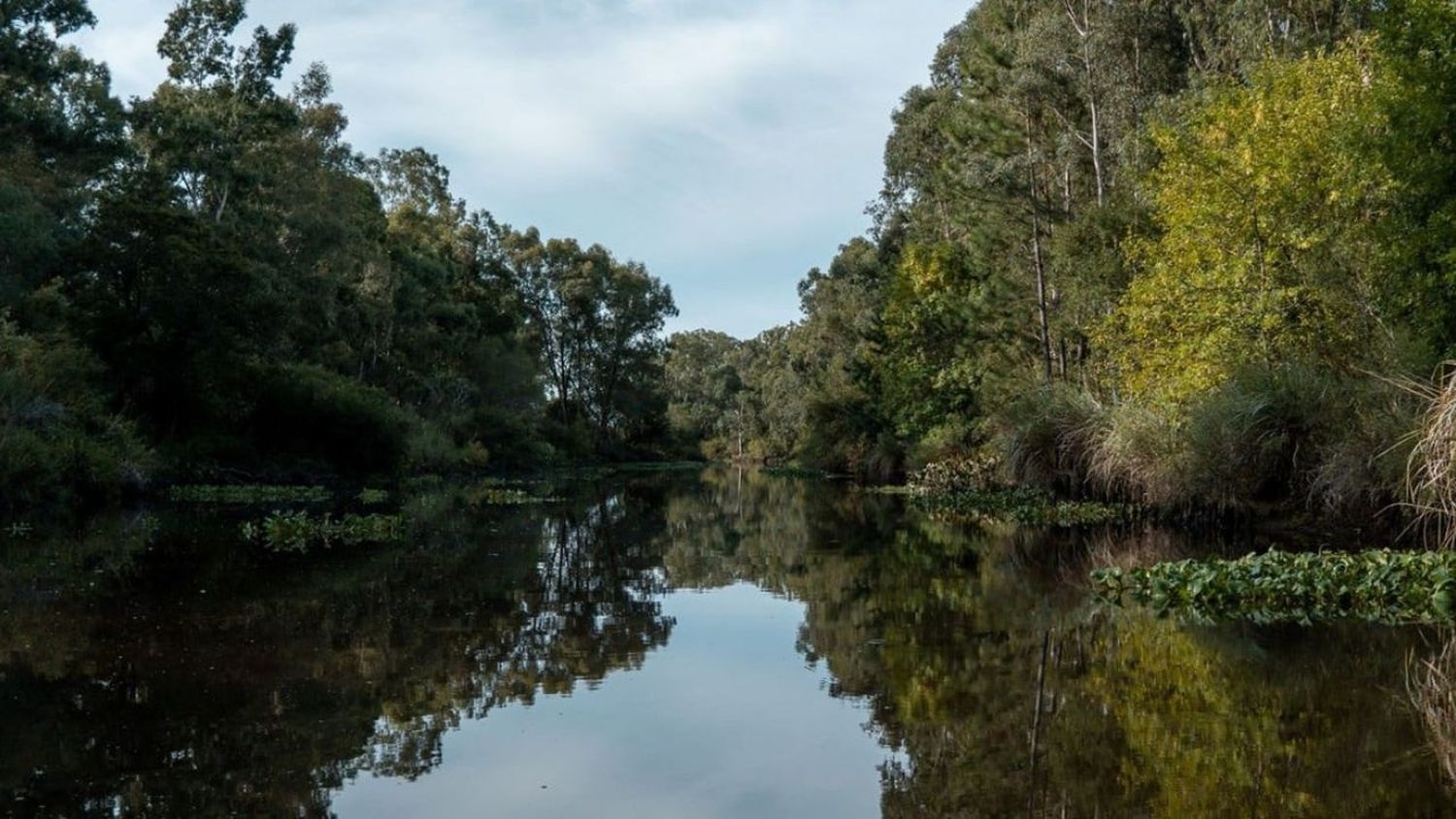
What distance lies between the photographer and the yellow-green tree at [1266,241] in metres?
18.7

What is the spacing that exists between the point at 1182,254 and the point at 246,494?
2279 centimetres

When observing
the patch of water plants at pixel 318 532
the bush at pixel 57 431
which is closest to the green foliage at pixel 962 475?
the patch of water plants at pixel 318 532

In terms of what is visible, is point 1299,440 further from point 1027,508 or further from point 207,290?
point 207,290

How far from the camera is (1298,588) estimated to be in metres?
10.7

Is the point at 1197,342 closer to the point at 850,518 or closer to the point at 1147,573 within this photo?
the point at 850,518

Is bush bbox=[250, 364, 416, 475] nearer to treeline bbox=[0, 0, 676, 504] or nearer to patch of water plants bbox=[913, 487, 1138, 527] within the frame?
treeline bbox=[0, 0, 676, 504]

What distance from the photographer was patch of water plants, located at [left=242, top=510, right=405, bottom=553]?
690 inches

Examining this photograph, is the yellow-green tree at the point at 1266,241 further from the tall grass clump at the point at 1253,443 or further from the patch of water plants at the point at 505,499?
the patch of water plants at the point at 505,499

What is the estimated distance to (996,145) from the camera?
33875 mm

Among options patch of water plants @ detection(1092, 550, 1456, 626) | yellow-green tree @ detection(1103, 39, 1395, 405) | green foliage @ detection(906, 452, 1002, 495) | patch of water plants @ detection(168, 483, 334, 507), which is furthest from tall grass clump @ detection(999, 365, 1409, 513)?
patch of water plants @ detection(168, 483, 334, 507)

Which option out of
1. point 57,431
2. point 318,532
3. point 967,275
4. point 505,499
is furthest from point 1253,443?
point 967,275

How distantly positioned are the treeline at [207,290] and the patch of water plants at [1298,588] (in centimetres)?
2118

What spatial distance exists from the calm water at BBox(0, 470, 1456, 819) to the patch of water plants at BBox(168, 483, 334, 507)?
591 inches

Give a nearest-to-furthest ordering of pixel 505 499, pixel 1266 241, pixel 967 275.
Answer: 1. pixel 1266 241
2. pixel 505 499
3. pixel 967 275
